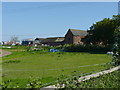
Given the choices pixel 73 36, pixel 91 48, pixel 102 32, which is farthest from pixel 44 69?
pixel 73 36

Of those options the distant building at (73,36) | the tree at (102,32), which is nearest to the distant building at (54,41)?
the distant building at (73,36)


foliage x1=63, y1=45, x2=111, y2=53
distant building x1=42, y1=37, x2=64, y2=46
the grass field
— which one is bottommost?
the grass field

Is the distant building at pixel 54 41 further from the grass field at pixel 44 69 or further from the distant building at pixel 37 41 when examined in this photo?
the grass field at pixel 44 69

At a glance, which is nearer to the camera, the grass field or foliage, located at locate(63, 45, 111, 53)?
the grass field

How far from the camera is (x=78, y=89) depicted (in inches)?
166

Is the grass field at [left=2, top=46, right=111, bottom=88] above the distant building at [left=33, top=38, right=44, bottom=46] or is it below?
below

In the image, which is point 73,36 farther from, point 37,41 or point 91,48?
point 37,41

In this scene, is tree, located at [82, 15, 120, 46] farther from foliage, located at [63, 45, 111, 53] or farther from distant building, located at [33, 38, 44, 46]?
distant building, located at [33, 38, 44, 46]

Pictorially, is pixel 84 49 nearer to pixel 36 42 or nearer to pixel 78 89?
pixel 78 89

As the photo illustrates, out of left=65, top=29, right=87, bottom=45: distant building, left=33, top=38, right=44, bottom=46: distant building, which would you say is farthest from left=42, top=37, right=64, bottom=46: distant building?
left=65, top=29, right=87, bottom=45: distant building

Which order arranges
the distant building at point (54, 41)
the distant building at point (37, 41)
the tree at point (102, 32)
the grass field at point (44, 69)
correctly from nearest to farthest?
1. the grass field at point (44, 69)
2. the tree at point (102, 32)
3. the distant building at point (54, 41)
4. the distant building at point (37, 41)

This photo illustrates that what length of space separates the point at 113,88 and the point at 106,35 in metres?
A: 45.4

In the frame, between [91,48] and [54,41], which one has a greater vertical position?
[54,41]

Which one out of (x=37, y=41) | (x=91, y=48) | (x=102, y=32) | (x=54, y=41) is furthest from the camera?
(x=37, y=41)
